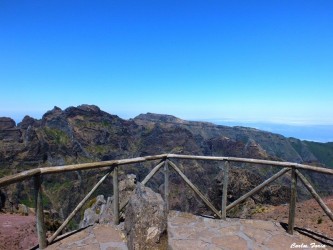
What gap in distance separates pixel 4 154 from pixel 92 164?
164896mm

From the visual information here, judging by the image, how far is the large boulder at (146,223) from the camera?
6441 millimetres

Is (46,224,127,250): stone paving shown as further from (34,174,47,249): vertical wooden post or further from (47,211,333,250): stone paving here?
(34,174,47,249): vertical wooden post

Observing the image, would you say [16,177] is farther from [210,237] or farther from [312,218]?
[312,218]

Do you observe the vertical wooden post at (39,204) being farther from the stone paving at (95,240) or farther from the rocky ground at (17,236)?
the rocky ground at (17,236)

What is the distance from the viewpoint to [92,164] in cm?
811

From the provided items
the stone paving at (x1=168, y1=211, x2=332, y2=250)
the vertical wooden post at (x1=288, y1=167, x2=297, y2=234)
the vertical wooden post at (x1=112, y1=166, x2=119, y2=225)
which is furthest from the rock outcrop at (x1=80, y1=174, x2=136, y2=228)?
the vertical wooden post at (x1=288, y1=167, x2=297, y2=234)

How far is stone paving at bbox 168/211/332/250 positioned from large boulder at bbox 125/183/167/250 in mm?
1124

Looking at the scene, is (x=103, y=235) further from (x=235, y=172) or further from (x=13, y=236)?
(x=235, y=172)

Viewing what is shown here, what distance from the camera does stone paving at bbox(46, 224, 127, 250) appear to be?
7352mm

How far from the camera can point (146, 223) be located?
6.55 meters

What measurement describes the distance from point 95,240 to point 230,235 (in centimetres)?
357

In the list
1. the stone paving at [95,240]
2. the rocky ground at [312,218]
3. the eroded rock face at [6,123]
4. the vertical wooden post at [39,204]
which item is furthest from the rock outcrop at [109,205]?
the eroded rock face at [6,123]

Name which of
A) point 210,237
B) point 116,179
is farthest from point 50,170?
point 210,237

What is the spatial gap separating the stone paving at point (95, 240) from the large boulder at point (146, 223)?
0.80 meters
